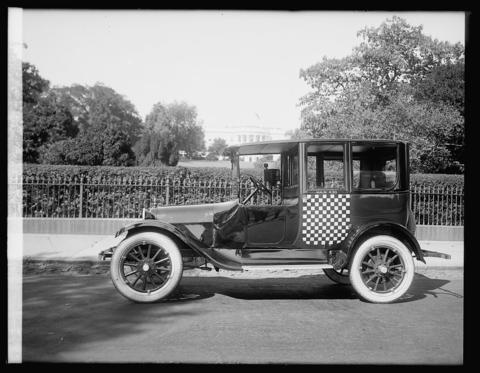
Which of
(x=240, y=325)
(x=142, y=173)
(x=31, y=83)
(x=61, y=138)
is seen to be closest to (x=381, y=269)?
(x=240, y=325)

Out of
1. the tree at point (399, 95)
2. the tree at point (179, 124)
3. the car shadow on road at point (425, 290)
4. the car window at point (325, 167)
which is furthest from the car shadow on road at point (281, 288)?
the tree at point (179, 124)

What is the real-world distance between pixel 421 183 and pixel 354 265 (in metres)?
7.51

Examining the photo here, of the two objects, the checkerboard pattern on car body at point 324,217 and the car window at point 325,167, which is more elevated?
the car window at point 325,167

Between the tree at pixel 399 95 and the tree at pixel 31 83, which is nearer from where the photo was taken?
the tree at pixel 399 95

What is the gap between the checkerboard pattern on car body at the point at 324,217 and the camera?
5426 mm

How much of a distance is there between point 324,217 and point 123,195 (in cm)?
710

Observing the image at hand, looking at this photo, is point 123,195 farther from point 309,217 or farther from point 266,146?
point 309,217

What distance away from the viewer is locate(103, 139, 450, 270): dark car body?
5.42 meters

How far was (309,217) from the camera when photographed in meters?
5.43

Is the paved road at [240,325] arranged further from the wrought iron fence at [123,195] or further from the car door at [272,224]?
the wrought iron fence at [123,195]

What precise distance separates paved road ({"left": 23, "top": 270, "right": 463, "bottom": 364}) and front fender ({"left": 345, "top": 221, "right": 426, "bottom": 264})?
2.14 feet

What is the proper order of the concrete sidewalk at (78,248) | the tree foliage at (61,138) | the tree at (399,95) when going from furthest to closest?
the tree foliage at (61,138) < the tree at (399,95) < the concrete sidewalk at (78,248)

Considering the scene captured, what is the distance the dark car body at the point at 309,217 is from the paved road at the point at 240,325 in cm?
58
